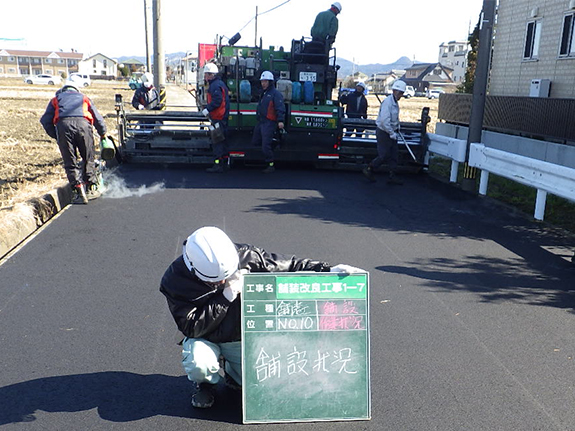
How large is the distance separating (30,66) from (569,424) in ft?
495

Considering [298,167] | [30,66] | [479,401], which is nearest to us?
[479,401]

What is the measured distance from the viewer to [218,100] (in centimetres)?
1182

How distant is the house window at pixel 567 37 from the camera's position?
50.3 feet

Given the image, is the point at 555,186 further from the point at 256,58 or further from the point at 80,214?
the point at 256,58

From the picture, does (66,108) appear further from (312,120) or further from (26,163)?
(312,120)

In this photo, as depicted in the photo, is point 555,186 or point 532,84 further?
point 532,84

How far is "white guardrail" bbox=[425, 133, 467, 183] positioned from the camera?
11008 mm

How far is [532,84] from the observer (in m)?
16.4

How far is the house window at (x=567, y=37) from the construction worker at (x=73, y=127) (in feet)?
40.1

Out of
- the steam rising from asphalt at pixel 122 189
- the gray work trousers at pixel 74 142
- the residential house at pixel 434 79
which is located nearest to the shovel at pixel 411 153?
the steam rising from asphalt at pixel 122 189

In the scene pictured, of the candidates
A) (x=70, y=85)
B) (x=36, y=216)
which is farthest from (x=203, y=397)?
(x=70, y=85)

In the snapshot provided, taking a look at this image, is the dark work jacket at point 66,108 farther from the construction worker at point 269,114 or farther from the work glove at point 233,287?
the work glove at point 233,287

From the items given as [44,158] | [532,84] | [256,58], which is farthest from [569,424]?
[532,84]

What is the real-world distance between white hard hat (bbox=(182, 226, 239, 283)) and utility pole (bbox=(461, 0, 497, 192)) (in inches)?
327
